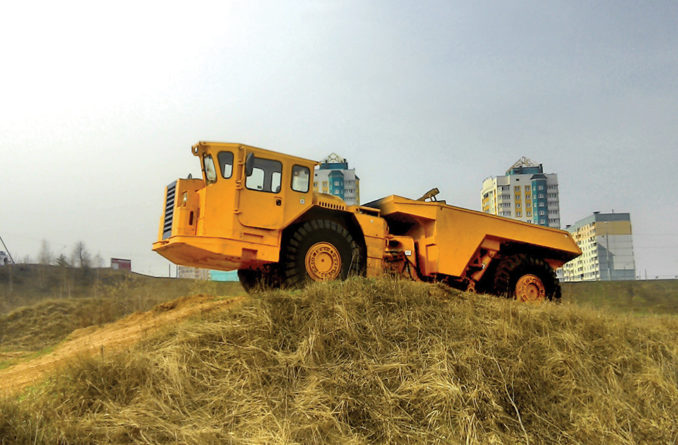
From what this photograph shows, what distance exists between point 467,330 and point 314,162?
4.56 meters

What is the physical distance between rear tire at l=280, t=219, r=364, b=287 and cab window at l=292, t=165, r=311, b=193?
2.20ft

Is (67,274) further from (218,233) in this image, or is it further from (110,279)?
(218,233)

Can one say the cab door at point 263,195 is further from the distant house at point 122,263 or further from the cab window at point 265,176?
the distant house at point 122,263

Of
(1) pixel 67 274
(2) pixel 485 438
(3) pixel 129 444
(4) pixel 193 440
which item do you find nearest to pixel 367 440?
(2) pixel 485 438

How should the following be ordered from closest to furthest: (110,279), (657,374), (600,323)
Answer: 1. (657,374)
2. (600,323)
3. (110,279)

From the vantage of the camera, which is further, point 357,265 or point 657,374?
point 357,265

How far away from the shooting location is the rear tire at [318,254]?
8383 mm

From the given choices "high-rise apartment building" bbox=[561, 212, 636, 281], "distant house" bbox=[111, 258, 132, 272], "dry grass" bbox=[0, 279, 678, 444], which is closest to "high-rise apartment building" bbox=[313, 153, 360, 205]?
"distant house" bbox=[111, 258, 132, 272]

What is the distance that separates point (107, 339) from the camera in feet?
27.6

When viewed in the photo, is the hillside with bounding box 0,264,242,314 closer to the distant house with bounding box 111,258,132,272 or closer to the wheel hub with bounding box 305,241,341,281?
the distant house with bounding box 111,258,132,272

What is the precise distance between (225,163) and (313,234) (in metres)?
2.03

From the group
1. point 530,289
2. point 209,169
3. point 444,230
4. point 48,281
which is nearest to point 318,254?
→ point 209,169

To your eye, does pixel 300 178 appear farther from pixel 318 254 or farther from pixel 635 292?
pixel 635 292

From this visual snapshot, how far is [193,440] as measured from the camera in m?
3.88
